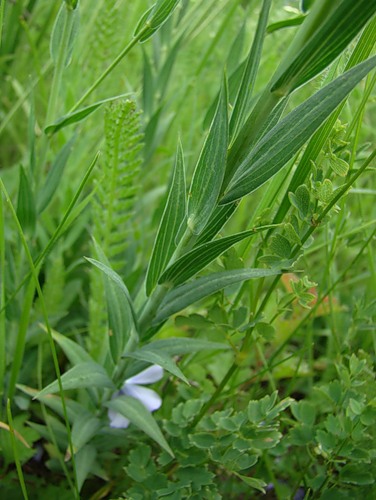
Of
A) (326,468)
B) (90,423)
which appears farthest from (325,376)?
(90,423)

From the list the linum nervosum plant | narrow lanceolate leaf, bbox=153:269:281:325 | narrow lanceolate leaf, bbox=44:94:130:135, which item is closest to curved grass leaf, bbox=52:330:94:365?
the linum nervosum plant

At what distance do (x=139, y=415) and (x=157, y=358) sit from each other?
0.30 ft

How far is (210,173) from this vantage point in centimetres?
50

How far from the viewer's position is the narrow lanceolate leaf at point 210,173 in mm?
476

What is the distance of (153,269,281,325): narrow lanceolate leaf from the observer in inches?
20.9

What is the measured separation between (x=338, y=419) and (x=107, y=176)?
41cm

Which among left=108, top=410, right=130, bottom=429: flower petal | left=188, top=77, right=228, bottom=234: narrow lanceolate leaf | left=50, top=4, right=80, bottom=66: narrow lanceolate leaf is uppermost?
left=50, top=4, right=80, bottom=66: narrow lanceolate leaf

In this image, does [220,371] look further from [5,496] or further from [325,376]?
[5,496]

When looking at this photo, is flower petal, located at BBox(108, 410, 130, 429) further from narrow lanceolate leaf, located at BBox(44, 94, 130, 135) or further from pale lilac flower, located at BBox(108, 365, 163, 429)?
narrow lanceolate leaf, located at BBox(44, 94, 130, 135)

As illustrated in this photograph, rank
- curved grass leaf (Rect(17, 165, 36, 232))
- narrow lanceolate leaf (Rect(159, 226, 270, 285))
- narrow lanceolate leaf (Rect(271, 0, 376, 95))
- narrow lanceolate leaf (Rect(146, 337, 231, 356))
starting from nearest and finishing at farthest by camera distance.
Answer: narrow lanceolate leaf (Rect(271, 0, 376, 95))
narrow lanceolate leaf (Rect(159, 226, 270, 285))
narrow lanceolate leaf (Rect(146, 337, 231, 356))
curved grass leaf (Rect(17, 165, 36, 232))

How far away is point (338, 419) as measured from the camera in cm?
64

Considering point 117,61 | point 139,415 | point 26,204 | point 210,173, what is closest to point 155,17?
point 117,61

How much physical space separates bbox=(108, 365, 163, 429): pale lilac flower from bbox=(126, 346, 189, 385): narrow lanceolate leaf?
Result: 112 millimetres

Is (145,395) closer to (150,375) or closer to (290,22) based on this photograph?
(150,375)
